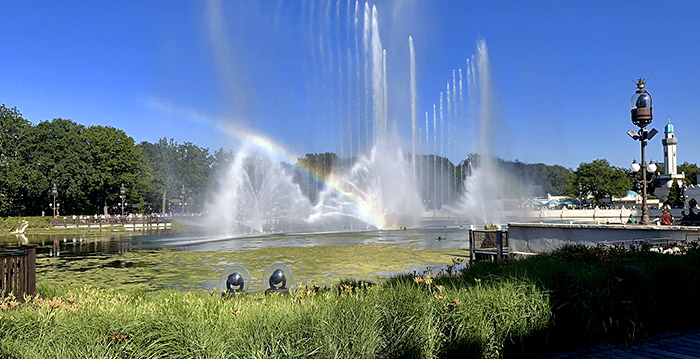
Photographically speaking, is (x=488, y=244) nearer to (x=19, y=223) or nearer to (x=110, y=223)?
(x=110, y=223)

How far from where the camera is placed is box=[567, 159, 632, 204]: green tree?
108 m

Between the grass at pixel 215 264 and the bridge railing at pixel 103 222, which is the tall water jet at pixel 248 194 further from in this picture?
the grass at pixel 215 264

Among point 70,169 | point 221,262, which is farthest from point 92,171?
point 221,262

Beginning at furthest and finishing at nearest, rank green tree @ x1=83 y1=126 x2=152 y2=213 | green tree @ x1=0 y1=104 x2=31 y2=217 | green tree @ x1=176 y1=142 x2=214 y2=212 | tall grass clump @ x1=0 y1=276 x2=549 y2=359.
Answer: green tree @ x1=176 y1=142 x2=214 y2=212
green tree @ x1=83 y1=126 x2=152 y2=213
green tree @ x1=0 y1=104 x2=31 y2=217
tall grass clump @ x1=0 y1=276 x2=549 y2=359

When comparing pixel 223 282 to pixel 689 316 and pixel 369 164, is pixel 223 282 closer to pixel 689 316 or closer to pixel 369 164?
pixel 689 316

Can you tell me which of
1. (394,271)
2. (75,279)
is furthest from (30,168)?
(394,271)

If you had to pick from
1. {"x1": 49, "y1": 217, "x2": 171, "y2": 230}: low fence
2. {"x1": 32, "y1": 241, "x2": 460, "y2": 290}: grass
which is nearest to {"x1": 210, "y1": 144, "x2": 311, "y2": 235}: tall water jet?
{"x1": 49, "y1": 217, "x2": 171, "y2": 230}: low fence

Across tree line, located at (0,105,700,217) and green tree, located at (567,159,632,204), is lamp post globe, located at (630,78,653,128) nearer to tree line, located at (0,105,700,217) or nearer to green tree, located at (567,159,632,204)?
tree line, located at (0,105,700,217)

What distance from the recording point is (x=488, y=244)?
2183 cm

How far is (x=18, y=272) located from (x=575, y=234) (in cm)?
1679

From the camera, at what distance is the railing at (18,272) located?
841cm

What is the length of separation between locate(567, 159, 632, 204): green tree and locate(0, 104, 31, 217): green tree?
101 m

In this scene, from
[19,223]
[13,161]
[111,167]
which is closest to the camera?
[19,223]

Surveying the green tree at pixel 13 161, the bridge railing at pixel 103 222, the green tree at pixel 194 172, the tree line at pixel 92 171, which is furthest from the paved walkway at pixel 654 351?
the green tree at pixel 194 172
